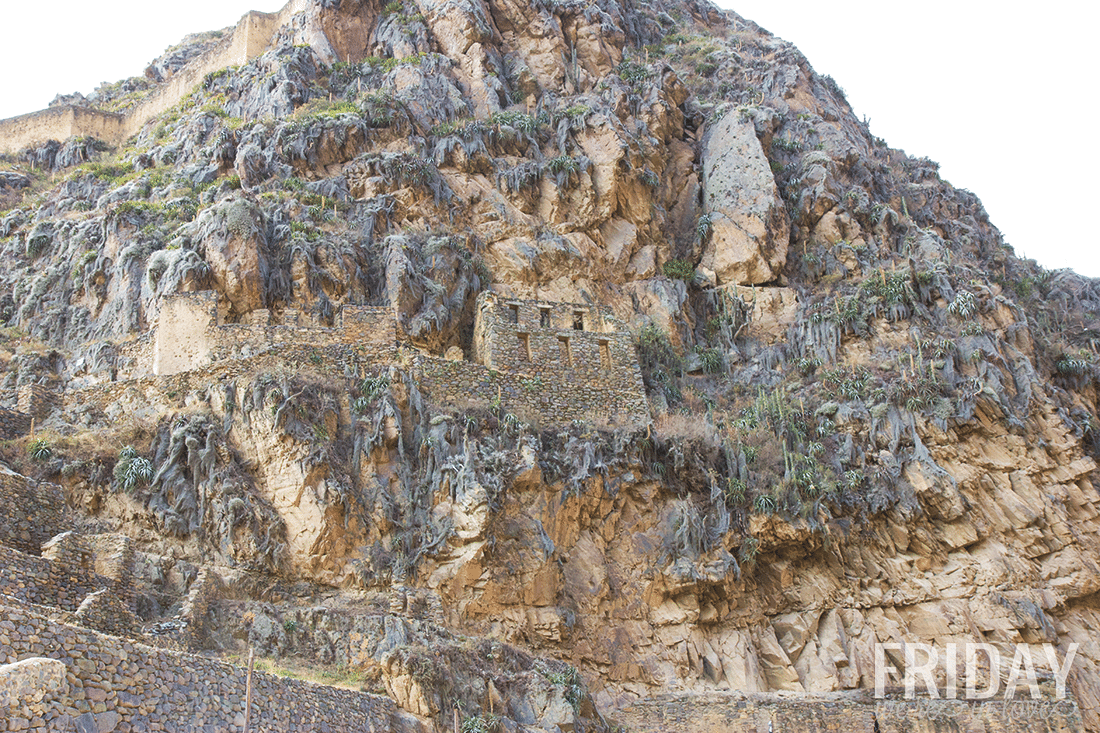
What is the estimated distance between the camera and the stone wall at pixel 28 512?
16.9 m

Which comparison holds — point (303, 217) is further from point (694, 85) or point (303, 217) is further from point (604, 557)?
point (694, 85)

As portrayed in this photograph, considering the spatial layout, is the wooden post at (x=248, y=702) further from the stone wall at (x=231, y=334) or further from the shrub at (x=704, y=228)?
the shrub at (x=704, y=228)

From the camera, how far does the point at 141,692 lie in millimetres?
11859

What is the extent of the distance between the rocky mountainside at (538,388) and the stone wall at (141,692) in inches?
113

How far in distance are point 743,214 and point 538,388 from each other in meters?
14.1

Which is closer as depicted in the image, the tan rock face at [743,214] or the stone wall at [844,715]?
the stone wall at [844,715]

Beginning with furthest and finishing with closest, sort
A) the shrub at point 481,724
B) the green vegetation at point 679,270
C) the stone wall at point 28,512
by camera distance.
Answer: the green vegetation at point 679,270 → the stone wall at point 28,512 → the shrub at point 481,724

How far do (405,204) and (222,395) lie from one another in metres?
11.5

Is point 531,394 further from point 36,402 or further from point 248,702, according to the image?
point 248,702

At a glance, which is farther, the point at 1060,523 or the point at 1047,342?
the point at 1047,342

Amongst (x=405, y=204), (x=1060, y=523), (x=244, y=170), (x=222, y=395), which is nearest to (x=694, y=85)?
(x=405, y=204)

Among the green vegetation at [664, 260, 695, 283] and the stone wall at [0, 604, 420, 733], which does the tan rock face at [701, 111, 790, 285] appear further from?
the stone wall at [0, 604, 420, 733]

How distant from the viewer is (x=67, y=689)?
1084 cm

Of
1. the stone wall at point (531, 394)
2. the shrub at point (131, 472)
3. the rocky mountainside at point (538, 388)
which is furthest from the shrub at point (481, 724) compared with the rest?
the stone wall at point (531, 394)
